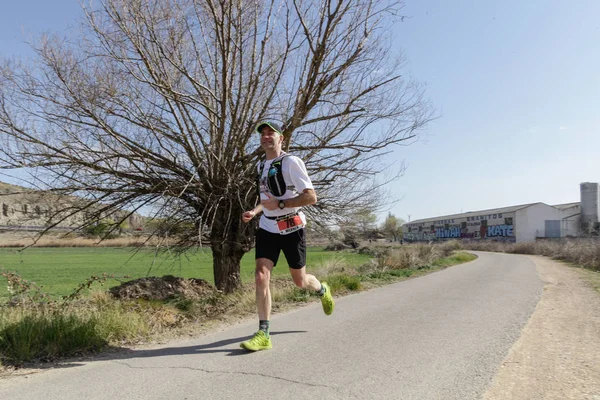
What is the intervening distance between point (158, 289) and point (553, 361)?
7.12 metres

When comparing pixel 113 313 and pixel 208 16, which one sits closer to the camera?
pixel 113 313

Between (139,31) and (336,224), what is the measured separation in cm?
546

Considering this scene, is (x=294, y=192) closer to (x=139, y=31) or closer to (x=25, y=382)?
(x=25, y=382)

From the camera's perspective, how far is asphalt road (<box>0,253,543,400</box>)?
3143mm

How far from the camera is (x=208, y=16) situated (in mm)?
7332

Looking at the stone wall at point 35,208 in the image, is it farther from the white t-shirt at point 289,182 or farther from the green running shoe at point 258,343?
the green running shoe at point 258,343

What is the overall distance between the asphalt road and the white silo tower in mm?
58817

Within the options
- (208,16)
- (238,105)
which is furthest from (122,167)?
(208,16)

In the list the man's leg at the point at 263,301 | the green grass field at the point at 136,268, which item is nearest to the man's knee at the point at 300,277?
the man's leg at the point at 263,301

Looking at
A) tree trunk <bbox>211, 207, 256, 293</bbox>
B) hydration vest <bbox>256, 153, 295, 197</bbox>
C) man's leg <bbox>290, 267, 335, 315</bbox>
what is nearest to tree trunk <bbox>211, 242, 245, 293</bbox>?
tree trunk <bbox>211, 207, 256, 293</bbox>

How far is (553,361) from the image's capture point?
389 centimetres

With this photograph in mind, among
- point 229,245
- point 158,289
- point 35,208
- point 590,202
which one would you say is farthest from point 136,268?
point 590,202

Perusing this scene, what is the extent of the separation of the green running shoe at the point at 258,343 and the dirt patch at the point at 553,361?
6.41ft

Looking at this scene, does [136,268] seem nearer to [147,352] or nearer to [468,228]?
[147,352]
